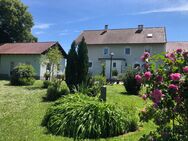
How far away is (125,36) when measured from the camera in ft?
159

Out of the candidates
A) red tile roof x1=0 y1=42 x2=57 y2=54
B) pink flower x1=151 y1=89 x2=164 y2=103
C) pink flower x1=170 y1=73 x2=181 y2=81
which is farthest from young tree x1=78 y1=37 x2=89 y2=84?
red tile roof x1=0 y1=42 x2=57 y2=54

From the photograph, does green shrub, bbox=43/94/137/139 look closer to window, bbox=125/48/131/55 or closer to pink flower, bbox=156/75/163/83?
pink flower, bbox=156/75/163/83

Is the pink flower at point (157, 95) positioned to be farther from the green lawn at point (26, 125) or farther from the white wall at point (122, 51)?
the white wall at point (122, 51)

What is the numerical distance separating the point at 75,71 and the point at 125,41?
3189 cm

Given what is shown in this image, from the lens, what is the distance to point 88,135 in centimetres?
841

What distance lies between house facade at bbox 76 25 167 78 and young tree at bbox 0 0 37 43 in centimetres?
866

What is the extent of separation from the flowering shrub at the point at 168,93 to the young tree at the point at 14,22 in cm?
4500

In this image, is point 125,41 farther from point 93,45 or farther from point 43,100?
point 43,100

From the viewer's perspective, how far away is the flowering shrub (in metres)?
4.85

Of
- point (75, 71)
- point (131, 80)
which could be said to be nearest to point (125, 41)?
point (131, 80)

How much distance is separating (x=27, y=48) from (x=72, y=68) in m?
25.3

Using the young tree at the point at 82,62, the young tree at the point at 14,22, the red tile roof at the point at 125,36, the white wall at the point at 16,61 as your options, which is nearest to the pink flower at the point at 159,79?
the young tree at the point at 82,62

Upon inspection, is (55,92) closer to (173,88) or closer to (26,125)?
(26,125)

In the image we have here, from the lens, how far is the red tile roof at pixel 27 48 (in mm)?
38069
